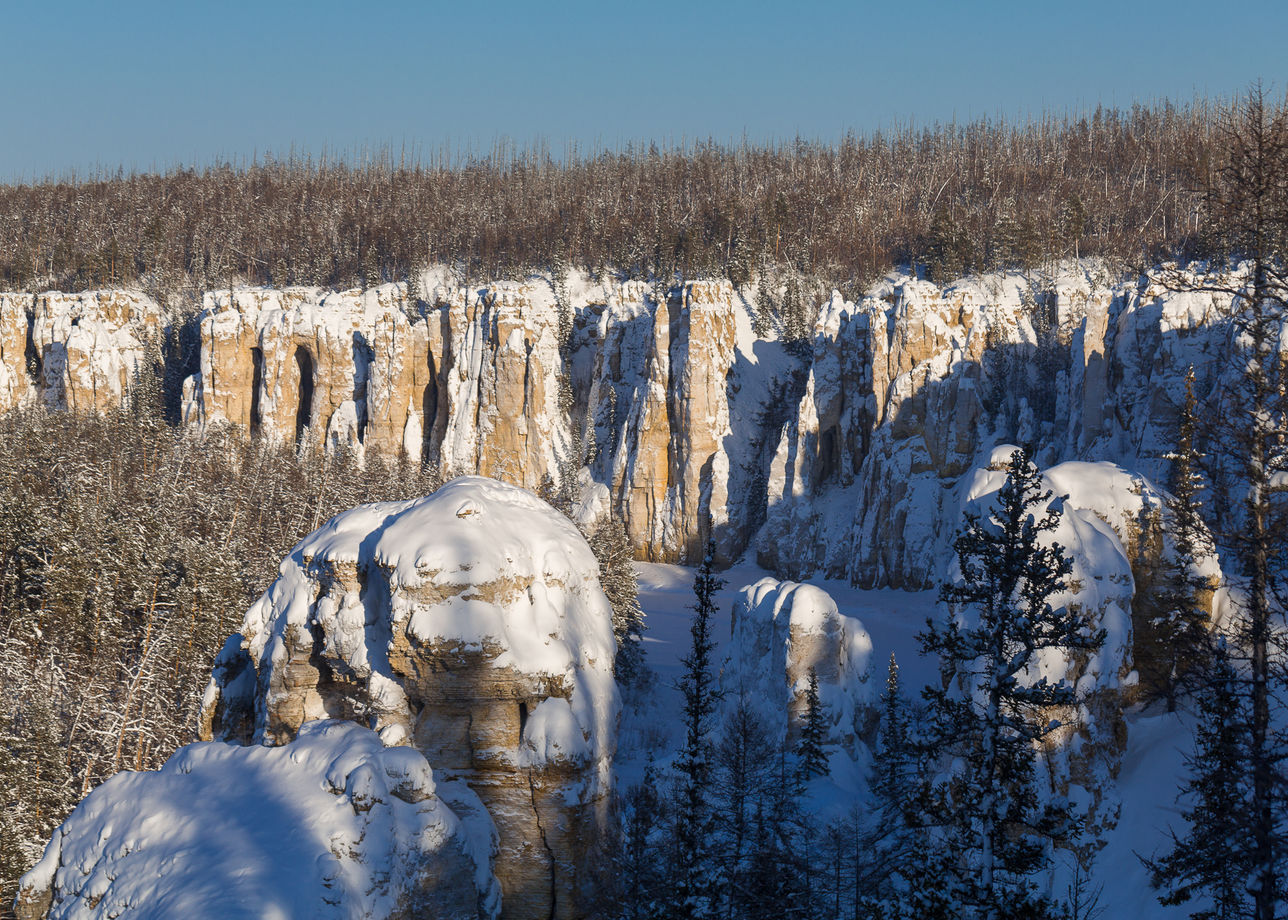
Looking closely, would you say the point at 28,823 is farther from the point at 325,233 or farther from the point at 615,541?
the point at 325,233

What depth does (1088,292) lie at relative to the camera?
6775cm

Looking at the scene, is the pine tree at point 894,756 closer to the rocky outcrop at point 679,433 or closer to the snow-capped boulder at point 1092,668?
the snow-capped boulder at point 1092,668

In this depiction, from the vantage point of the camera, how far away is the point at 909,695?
124ft

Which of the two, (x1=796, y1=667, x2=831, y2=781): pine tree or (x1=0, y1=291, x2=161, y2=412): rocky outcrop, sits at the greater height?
(x1=0, y1=291, x2=161, y2=412): rocky outcrop

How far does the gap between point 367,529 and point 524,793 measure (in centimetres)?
616

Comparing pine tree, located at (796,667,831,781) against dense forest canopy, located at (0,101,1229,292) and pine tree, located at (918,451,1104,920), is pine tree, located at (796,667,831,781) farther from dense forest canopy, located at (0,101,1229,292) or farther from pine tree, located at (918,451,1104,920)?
dense forest canopy, located at (0,101,1229,292)

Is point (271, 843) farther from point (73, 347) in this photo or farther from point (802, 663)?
point (73, 347)

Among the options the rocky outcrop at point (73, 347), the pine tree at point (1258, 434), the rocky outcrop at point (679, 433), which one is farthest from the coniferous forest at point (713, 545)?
the rocky outcrop at point (679, 433)

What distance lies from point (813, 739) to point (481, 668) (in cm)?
1430

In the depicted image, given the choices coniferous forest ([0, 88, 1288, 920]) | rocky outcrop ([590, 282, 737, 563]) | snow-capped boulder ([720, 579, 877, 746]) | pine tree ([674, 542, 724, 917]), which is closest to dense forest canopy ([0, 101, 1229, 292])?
coniferous forest ([0, 88, 1288, 920])

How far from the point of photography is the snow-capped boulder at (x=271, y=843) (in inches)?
560

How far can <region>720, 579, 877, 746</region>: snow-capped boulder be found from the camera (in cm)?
3203

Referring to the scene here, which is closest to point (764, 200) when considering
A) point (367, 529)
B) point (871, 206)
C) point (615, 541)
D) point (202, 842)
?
point (871, 206)

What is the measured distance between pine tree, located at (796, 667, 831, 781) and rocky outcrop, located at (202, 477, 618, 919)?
431 inches
